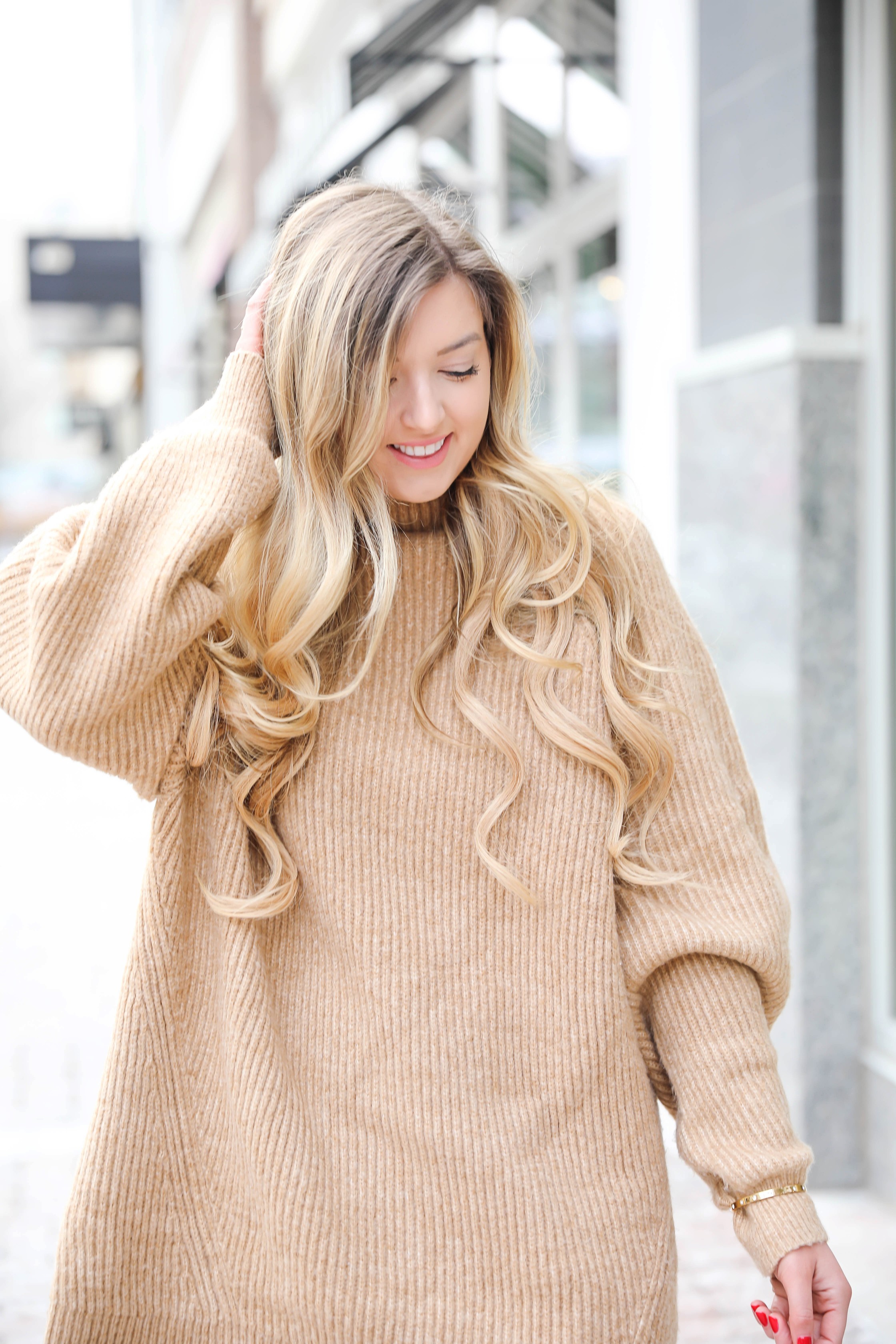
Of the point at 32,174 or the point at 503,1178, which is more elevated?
the point at 32,174

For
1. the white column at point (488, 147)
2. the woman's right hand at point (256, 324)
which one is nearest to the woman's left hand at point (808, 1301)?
the woman's right hand at point (256, 324)

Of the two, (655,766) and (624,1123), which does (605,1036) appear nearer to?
(624,1123)

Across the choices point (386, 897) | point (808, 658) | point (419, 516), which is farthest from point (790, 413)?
point (386, 897)

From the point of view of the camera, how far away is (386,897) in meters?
1.31

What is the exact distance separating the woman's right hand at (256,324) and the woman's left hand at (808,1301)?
43.1 inches

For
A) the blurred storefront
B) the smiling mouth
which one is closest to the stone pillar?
the blurred storefront

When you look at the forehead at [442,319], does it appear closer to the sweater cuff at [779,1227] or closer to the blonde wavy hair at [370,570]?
the blonde wavy hair at [370,570]

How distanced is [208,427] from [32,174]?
4014 millimetres

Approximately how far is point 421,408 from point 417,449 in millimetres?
55

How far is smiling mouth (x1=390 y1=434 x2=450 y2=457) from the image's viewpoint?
4.37 ft

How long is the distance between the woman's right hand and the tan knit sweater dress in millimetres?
134

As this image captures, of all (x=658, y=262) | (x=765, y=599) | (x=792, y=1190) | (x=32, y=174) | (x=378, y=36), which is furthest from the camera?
(x=32, y=174)

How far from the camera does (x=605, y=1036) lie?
130cm

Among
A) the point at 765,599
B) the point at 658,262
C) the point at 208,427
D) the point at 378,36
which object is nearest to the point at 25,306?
the point at 378,36
